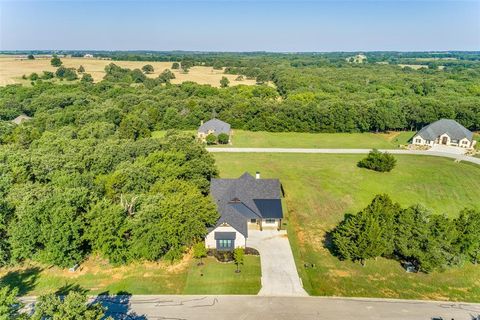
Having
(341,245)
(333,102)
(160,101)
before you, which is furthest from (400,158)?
(160,101)

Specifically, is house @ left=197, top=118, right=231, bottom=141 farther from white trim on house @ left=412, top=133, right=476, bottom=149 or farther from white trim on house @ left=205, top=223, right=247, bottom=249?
white trim on house @ left=205, top=223, right=247, bottom=249

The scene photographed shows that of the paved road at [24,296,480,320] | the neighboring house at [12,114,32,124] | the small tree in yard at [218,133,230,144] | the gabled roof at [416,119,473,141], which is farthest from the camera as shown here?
the neighboring house at [12,114,32,124]

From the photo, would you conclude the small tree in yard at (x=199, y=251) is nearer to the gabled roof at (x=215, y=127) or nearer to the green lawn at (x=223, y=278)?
the green lawn at (x=223, y=278)

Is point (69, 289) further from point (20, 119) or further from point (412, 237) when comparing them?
point (20, 119)

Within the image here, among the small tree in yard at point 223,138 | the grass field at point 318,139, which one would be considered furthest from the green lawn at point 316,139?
the small tree in yard at point 223,138

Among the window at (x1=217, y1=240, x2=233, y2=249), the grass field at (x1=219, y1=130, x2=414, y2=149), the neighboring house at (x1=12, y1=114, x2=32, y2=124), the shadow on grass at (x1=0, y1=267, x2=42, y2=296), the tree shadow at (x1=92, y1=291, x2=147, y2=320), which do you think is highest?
the neighboring house at (x1=12, y1=114, x2=32, y2=124)

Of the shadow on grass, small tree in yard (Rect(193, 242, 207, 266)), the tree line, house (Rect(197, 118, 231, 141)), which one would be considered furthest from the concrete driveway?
house (Rect(197, 118, 231, 141))

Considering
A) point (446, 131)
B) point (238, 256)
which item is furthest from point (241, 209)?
point (446, 131)

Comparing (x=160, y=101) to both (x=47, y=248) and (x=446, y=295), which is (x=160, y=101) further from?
(x=446, y=295)
